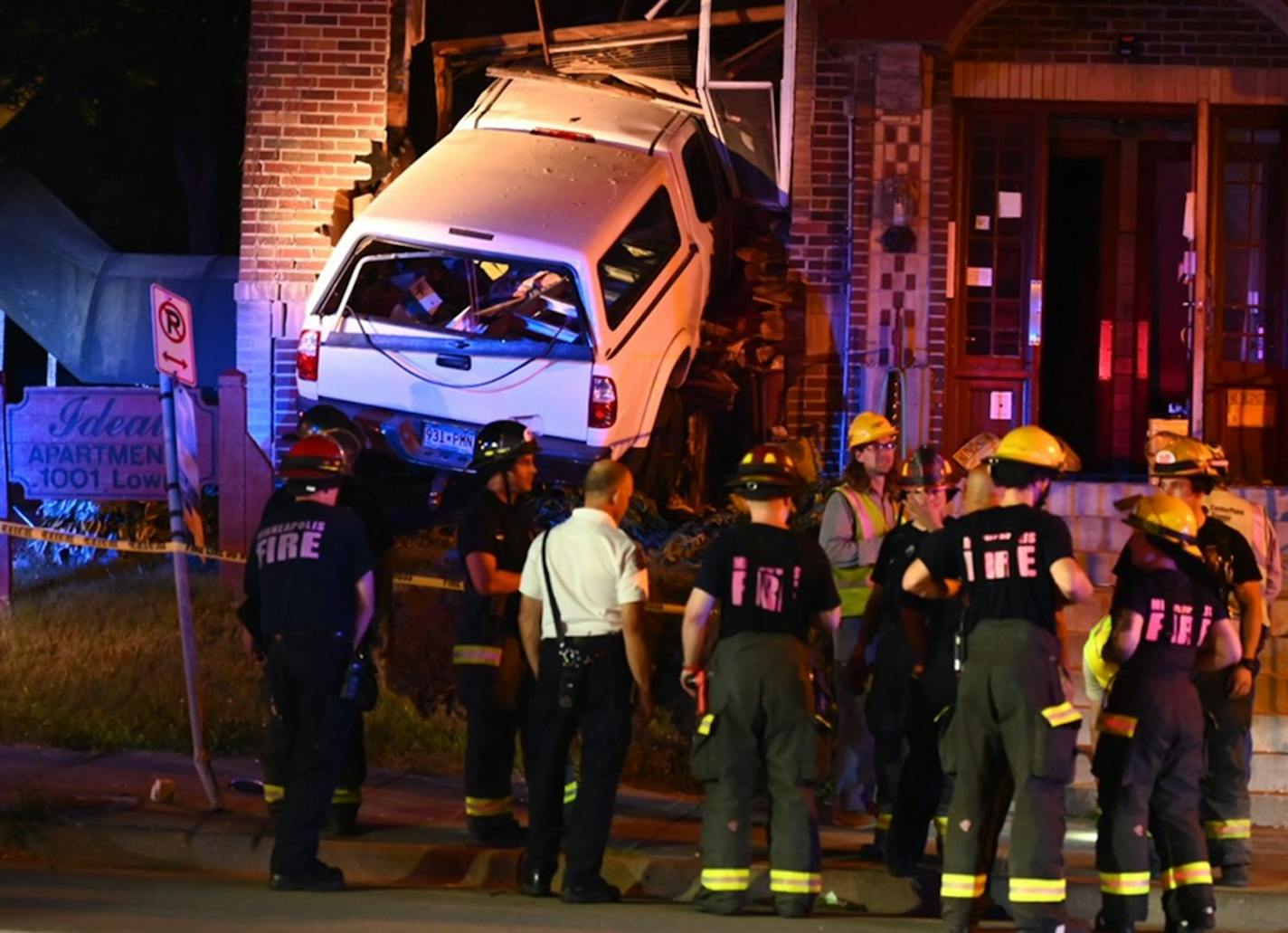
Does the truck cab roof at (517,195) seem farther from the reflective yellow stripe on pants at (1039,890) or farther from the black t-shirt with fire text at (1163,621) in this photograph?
the reflective yellow stripe on pants at (1039,890)

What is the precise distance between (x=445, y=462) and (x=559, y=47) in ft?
12.5

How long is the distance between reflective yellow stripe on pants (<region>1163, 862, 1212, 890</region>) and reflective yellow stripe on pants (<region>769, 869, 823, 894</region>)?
4.55 ft

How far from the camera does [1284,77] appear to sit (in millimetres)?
15070

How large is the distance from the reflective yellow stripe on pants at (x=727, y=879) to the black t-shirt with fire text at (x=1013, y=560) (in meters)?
1.39

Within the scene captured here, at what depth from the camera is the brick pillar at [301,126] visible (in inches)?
597

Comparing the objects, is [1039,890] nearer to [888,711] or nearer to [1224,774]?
[888,711]

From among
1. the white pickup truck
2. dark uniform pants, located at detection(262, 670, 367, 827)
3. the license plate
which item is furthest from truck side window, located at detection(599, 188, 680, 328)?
dark uniform pants, located at detection(262, 670, 367, 827)

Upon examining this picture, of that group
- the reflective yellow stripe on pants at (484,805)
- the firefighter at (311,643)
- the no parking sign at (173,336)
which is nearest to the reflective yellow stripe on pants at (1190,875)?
the reflective yellow stripe on pants at (484,805)

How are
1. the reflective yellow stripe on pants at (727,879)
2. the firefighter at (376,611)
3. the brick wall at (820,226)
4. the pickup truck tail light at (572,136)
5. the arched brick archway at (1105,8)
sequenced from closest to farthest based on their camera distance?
the reflective yellow stripe on pants at (727,879)
the firefighter at (376,611)
the pickup truck tail light at (572,136)
the arched brick archway at (1105,8)
the brick wall at (820,226)

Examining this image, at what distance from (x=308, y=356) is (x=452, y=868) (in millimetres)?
5195

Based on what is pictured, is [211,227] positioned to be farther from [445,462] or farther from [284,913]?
[284,913]

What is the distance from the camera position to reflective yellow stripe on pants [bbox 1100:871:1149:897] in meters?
8.00

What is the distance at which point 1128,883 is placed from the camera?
800 cm

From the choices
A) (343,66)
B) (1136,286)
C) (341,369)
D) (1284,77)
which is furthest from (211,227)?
(1284,77)
